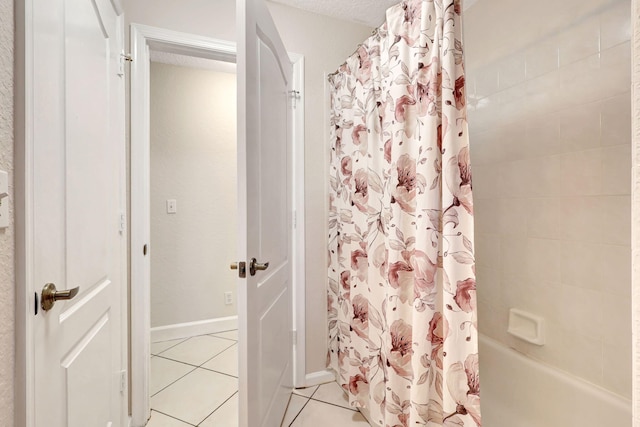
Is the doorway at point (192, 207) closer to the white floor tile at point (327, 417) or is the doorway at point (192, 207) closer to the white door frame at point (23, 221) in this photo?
the white floor tile at point (327, 417)

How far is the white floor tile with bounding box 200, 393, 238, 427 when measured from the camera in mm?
1565

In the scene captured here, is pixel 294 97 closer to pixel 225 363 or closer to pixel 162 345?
pixel 225 363

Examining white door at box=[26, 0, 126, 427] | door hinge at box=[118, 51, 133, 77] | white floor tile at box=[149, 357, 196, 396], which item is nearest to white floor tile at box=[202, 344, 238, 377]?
white floor tile at box=[149, 357, 196, 396]

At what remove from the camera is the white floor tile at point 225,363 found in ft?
6.88

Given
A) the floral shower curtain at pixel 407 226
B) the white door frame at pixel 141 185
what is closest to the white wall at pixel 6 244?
the white door frame at pixel 141 185

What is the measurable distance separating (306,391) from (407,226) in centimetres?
130

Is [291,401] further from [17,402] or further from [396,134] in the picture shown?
[396,134]

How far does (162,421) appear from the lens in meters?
1.59

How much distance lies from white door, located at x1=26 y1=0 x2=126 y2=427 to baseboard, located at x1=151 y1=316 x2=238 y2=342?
126 cm

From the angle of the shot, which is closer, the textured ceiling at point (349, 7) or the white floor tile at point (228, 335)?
the textured ceiling at point (349, 7)

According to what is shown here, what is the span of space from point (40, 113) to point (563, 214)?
72.3 inches

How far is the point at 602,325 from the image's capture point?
3.82 feet

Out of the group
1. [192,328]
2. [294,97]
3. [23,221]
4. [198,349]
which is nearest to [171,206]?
[192,328]

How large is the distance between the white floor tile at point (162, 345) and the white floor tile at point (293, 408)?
4.16 ft
